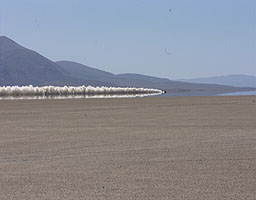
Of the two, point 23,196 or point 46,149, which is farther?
point 46,149

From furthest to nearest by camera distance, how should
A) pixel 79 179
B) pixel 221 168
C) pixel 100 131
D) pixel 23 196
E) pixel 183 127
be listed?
pixel 183 127
pixel 100 131
pixel 221 168
pixel 79 179
pixel 23 196

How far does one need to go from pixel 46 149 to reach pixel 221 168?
14.0ft

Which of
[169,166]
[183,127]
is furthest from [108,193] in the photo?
[183,127]

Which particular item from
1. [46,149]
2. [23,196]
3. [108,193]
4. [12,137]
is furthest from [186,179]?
[12,137]

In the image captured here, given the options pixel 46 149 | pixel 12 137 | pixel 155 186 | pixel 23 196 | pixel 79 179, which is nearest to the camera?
pixel 23 196

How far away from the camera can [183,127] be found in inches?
633

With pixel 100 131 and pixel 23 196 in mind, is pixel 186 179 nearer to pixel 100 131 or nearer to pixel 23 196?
pixel 23 196

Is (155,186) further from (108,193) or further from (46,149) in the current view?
(46,149)

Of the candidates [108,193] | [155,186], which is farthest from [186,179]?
[108,193]

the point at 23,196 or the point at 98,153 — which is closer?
the point at 23,196

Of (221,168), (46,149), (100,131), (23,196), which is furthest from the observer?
(100,131)

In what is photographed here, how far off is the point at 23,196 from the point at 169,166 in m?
2.95

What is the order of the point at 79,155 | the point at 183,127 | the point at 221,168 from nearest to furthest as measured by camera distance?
the point at 221,168 < the point at 79,155 < the point at 183,127

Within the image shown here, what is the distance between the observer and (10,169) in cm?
878
